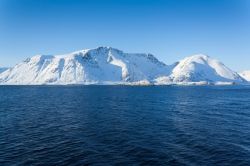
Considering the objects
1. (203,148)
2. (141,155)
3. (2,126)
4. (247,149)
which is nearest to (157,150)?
(141,155)

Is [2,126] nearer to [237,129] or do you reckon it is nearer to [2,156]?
[2,156]

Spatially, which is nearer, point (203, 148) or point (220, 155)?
point (220, 155)

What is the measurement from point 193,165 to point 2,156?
29.5 meters

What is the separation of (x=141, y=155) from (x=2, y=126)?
4048cm

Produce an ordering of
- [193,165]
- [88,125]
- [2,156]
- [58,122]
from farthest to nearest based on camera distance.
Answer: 1. [58,122]
2. [88,125]
3. [2,156]
4. [193,165]

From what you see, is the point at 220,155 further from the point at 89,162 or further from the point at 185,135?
the point at 89,162

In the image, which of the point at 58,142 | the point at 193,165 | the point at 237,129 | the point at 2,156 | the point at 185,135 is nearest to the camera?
the point at 193,165

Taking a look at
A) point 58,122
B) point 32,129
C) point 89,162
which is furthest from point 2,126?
point 89,162

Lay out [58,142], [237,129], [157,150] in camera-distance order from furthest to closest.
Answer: [237,129], [58,142], [157,150]

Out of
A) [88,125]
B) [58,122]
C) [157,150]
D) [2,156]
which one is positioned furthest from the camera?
[58,122]

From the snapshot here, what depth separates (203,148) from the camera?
163 ft

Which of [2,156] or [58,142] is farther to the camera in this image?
[58,142]

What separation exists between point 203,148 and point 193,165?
9914 mm

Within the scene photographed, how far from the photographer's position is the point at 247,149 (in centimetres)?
4944
